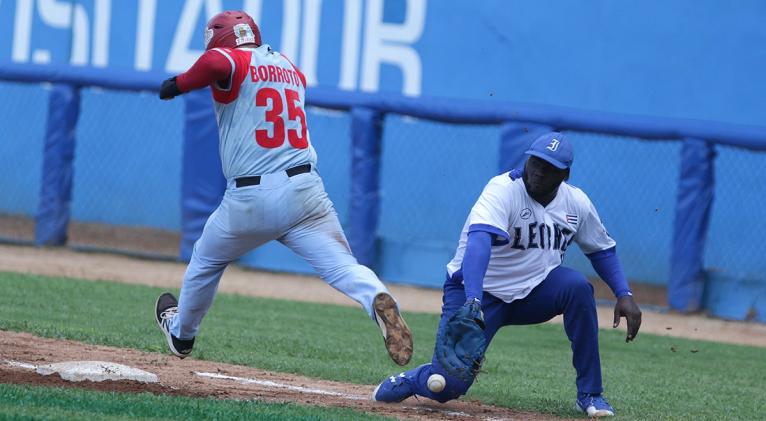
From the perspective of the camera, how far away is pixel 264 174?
5965mm

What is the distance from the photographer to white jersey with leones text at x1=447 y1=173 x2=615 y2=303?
588 cm

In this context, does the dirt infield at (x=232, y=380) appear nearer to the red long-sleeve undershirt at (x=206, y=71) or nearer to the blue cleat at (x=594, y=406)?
the blue cleat at (x=594, y=406)

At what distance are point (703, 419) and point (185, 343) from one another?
258 centimetres

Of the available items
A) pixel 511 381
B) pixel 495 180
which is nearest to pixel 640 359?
pixel 511 381

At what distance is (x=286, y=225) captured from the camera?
599cm

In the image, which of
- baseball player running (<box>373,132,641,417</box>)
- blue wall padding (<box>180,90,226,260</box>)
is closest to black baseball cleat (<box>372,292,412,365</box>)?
baseball player running (<box>373,132,641,417</box>)

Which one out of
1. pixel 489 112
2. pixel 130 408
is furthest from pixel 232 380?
pixel 489 112

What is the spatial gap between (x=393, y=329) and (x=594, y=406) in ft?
3.60

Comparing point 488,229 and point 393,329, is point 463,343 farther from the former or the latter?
point 488,229

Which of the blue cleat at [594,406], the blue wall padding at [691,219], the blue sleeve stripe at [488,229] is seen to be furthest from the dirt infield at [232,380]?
the blue sleeve stripe at [488,229]

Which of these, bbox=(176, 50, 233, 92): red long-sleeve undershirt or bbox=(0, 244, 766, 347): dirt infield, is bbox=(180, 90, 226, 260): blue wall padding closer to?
bbox=(0, 244, 766, 347): dirt infield

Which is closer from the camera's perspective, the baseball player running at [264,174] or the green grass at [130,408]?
the green grass at [130,408]

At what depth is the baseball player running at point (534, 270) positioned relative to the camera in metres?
5.76

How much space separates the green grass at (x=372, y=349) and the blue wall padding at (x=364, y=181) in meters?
2.05
